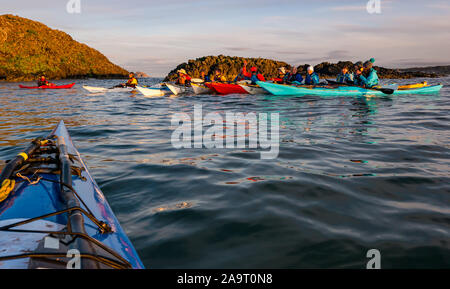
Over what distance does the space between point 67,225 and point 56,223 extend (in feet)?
0.73

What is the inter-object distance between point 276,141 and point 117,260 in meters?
5.59

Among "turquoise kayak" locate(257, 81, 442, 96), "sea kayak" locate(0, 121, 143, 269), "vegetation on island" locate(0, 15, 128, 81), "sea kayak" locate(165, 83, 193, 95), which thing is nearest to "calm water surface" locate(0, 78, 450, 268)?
"sea kayak" locate(0, 121, 143, 269)

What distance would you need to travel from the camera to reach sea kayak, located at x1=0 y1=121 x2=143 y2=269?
1.81 m

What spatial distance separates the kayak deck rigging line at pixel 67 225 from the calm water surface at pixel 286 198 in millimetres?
673

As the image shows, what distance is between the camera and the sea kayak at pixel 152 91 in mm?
19683

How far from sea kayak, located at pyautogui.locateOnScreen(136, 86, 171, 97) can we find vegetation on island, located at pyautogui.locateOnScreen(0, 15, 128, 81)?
191ft

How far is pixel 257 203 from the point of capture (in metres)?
3.70

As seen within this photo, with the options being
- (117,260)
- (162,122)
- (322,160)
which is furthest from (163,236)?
(162,122)

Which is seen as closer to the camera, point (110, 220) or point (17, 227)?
point (17, 227)

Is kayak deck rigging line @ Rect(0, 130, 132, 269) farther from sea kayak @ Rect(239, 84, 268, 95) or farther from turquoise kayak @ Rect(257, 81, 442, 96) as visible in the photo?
sea kayak @ Rect(239, 84, 268, 95)

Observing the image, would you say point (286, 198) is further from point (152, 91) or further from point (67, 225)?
point (152, 91)

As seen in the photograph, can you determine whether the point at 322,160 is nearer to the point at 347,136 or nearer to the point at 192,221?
the point at 347,136

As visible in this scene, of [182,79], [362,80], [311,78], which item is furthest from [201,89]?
[362,80]

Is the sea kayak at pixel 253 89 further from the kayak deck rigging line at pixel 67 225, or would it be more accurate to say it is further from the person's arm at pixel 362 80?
the kayak deck rigging line at pixel 67 225
